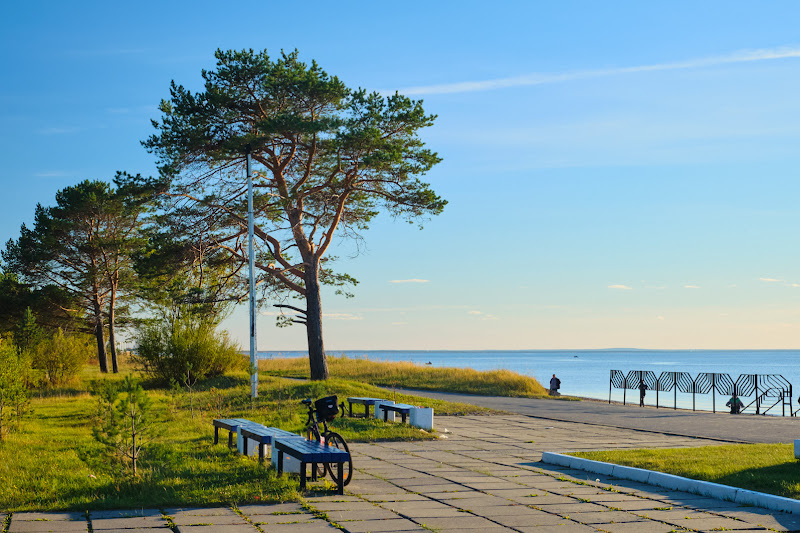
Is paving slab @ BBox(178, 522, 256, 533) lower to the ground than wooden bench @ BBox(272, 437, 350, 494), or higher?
lower

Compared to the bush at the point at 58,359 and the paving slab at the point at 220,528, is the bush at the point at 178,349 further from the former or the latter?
the paving slab at the point at 220,528

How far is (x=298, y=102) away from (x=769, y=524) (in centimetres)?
1949

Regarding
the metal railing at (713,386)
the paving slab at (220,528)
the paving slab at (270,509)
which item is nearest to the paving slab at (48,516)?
the paving slab at (220,528)

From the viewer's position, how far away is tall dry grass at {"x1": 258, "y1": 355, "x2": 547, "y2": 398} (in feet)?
88.4

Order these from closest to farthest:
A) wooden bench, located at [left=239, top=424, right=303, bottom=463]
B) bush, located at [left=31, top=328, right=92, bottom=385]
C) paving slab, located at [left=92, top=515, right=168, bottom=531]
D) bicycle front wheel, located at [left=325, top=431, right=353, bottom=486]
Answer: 1. paving slab, located at [left=92, top=515, right=168, bottom=531]
2. bicycle front wheel, located at [left=325, top=431, right=353, bottom=486]
3. wooden bench, located at [left=239, top=424, right=303, bottom=463]
4. bush, located at [left=31, top=328, right=92, bottom=385]

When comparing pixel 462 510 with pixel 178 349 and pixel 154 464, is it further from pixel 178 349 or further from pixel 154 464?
pixel 178 349

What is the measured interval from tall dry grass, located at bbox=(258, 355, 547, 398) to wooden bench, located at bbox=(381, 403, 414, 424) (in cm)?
1106

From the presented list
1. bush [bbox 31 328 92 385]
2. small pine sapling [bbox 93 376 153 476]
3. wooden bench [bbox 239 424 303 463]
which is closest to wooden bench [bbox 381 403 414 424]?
wooden bench [bbox 239 424 303 463]

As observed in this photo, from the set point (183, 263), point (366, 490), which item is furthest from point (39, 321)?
point (366, 490)

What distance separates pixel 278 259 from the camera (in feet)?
80.2

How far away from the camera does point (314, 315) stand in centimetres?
2445

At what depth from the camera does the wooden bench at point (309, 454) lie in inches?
296

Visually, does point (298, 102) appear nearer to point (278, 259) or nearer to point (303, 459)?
point (278, 259)

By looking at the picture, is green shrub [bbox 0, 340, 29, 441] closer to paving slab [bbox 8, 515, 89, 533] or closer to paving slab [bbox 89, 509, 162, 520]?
paving slab [bbox 89, 509, 162, 520]
